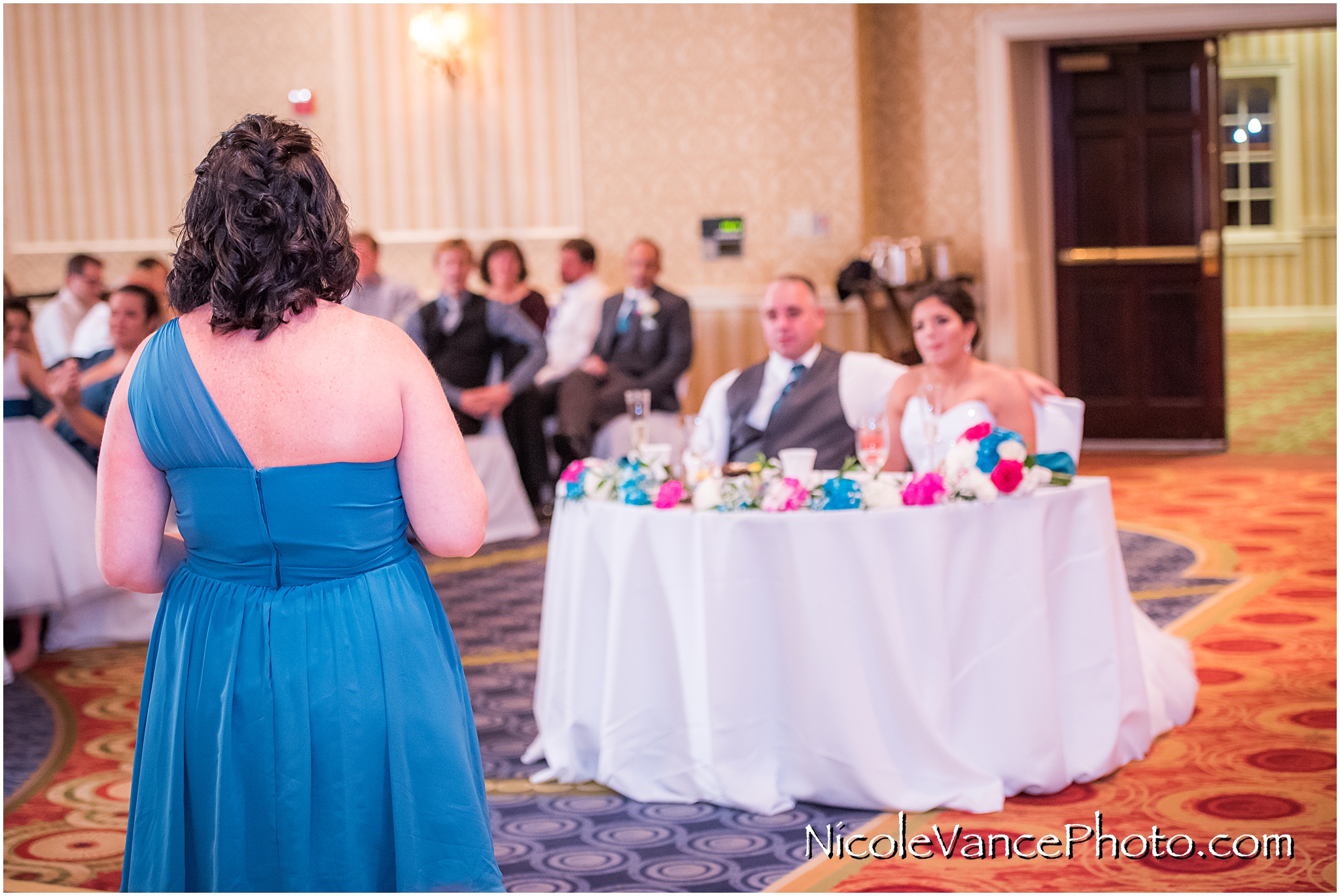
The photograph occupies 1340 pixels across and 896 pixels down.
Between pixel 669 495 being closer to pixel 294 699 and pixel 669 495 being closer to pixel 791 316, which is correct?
pixel 791 316

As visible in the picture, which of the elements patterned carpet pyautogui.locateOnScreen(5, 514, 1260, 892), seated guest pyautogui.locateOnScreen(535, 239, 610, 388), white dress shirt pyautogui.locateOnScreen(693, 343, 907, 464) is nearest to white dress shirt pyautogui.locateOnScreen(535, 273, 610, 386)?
seated guest pyautogui.locateOnScreen(535, 239, 610, 388)

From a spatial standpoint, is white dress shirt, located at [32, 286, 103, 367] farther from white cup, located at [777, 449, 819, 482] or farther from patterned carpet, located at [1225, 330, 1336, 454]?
patterned carpet, located at [1225, 330, 1336, 454]

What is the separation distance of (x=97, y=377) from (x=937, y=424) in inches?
138

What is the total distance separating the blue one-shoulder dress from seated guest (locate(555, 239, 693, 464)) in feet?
18.8

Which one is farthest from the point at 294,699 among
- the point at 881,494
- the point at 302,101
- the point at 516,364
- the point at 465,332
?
the point at 302,101

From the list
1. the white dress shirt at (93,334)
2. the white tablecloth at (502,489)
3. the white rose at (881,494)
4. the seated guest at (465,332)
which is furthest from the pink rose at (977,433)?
the white dress shirt at (93,334)

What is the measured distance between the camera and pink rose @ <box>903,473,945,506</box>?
326cm

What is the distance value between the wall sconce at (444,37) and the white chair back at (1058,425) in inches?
243

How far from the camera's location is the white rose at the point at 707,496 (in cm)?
336

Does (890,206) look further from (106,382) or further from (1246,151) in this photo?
(1246,151)

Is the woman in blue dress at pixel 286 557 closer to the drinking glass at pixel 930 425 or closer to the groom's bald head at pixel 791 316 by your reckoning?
the drinking glass at pixel 930 425

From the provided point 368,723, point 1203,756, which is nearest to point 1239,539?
point 1203,756

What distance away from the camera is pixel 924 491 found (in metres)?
3.26

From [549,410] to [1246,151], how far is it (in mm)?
9932
